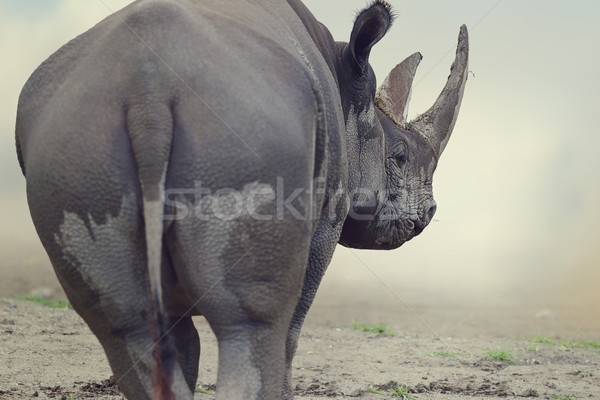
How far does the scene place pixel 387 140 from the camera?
477cm

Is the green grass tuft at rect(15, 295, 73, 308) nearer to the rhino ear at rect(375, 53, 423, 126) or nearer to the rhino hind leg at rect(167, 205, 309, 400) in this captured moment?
the rhino ear at rect(375, 53, 423, 126)

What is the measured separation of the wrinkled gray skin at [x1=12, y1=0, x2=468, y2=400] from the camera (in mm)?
2674

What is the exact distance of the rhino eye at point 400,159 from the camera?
4771 millimetres

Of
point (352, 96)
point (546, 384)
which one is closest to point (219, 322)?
point (352, 96)

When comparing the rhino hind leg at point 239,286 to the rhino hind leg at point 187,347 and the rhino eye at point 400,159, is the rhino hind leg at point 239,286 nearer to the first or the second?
the rhino hind leg at point 187,347

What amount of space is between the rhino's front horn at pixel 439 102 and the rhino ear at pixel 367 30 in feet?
2.52

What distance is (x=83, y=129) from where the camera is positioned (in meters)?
2.74

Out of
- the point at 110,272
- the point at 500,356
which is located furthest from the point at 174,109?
the point at 500,356

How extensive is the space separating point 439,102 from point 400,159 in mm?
588

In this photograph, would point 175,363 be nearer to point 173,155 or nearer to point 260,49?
point 173,155

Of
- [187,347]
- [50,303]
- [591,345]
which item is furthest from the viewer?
[50,303]

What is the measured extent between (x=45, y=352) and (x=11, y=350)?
26cm

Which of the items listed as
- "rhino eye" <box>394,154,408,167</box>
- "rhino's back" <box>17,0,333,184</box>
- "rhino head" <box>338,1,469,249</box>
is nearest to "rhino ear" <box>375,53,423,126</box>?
"rhino head" <box>338,1,469,249</box>

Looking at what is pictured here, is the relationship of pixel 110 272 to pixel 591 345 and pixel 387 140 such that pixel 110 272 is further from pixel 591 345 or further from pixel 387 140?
pixel 591 345
